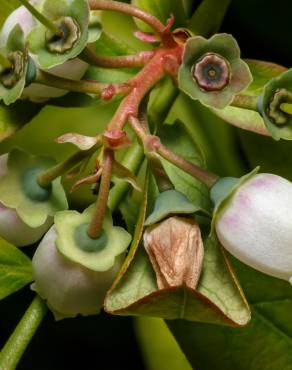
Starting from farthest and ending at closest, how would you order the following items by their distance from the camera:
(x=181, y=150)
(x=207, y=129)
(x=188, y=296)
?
(x=207, y=129) < (x=181, y=150) < (x=188, y=296)

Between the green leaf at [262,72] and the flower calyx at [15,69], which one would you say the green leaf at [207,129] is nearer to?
the green leaf at [262,72]

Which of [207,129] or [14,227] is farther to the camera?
[207,129]

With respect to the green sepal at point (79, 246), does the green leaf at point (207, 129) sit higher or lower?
lower

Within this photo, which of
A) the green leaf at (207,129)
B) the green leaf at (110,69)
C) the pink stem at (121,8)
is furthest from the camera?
the green leaf at (207,129)

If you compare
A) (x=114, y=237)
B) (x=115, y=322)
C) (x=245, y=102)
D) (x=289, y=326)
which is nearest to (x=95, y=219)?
(x=114, y=237)

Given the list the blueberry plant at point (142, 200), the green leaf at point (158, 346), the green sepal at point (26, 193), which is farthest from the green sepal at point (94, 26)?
the green leaf at point (158, 346)

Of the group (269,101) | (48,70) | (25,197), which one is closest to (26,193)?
(25,197)

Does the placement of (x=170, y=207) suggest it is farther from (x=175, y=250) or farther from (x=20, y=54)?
(x=20, y=54)
